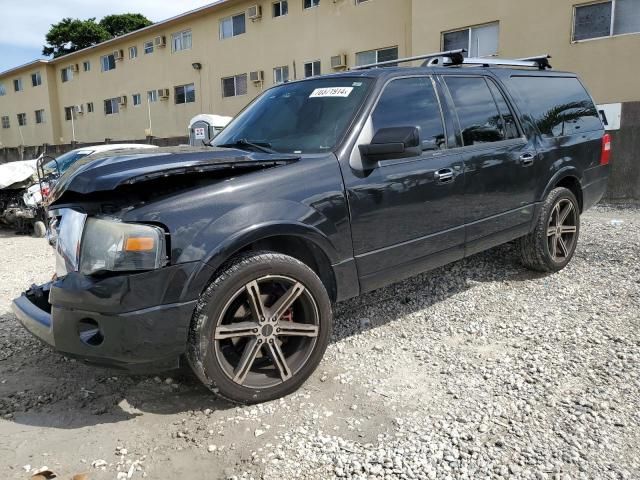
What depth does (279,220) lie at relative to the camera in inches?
113

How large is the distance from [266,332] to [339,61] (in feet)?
52.4

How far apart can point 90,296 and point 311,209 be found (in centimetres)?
127

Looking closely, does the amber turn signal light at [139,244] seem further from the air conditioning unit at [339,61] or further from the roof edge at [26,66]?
the roof edge at [26,66]

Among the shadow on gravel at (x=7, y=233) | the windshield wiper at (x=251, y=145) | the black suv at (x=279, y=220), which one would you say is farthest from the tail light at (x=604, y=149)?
the shadow on gravel at (x=7, y=233)

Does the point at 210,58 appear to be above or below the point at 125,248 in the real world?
above

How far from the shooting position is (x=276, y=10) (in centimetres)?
1969

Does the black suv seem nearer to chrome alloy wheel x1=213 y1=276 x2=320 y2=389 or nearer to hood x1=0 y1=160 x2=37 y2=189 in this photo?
chrome alloy wheel x1=213 y1=276 x2=320 y2=389

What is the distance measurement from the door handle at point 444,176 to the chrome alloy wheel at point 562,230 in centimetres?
165

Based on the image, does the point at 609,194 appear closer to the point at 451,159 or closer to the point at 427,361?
the point at 451,159

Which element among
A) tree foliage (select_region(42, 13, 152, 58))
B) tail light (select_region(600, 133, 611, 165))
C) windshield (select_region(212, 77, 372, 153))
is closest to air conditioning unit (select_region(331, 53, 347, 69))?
tail light (select_region(600, 133, 611, 165))

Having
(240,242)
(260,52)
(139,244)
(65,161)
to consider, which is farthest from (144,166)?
(260,52)

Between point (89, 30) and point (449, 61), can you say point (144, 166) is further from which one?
point (89, 30)

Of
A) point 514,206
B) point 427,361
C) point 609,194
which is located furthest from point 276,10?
point 427,361

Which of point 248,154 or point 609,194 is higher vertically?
point 248,154
